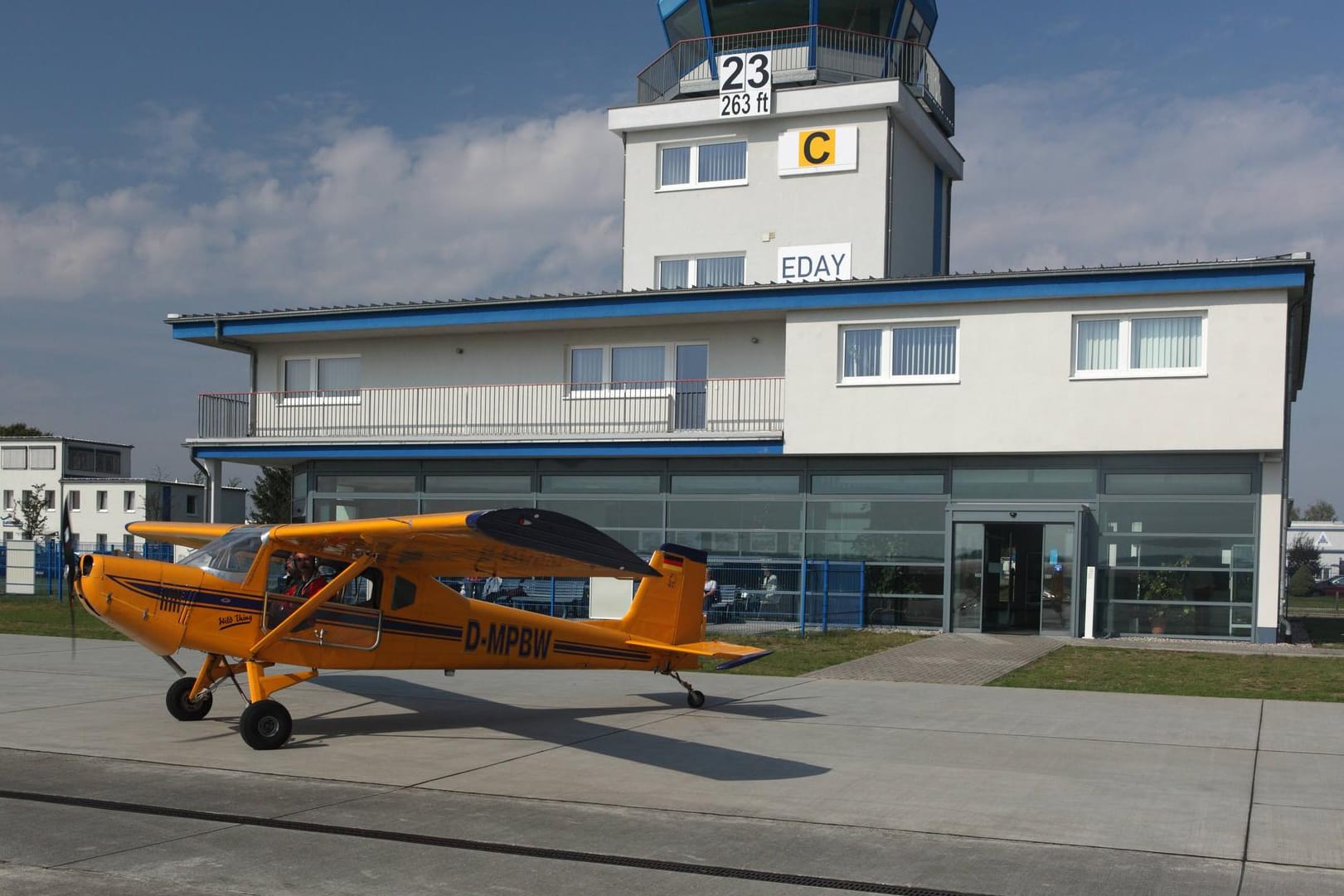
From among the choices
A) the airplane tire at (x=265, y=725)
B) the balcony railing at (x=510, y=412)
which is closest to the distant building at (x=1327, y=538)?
the balcony railing at (x=510, y=412)

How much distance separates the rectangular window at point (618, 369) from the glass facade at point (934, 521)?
1563mm

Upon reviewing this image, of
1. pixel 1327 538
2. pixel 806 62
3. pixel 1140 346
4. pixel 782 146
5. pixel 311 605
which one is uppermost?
pixel 806 62

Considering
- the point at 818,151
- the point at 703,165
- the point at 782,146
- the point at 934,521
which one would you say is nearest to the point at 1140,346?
the point at 934,521

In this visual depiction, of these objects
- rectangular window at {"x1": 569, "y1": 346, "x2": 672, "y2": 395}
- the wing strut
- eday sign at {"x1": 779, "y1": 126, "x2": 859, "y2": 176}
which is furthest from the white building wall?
the wing strut

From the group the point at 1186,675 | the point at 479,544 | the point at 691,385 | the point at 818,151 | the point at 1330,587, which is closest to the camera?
the point at 479,544

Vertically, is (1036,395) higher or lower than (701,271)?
lower

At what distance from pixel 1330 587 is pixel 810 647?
5877 cm

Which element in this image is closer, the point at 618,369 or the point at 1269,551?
the point at 1269,551

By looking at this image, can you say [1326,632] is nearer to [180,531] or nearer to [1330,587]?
[180,531]

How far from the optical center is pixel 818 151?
28531 millimetres

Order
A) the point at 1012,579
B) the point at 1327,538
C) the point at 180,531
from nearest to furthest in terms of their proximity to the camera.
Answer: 1. the point at 180,531
2. the point at 1012,579
3. the point at 1327,538

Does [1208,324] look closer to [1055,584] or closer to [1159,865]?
[1055,584]

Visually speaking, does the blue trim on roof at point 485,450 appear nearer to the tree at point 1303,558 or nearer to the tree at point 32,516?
the tree at point 32,516

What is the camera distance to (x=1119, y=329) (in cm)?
2092
